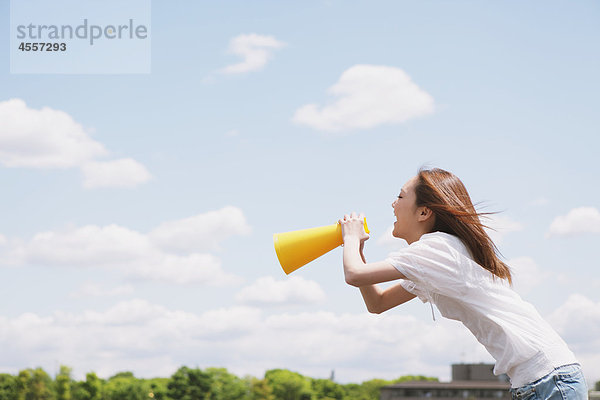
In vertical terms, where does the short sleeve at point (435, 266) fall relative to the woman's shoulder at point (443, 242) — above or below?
below

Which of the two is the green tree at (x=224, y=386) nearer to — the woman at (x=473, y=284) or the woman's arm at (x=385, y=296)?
the woman's arm at (x=385, y=296)

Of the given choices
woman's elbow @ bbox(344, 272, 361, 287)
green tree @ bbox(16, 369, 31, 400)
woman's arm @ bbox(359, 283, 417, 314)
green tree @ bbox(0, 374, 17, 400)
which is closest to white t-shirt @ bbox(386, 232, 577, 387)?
woman's elbow @ bbox(344, 272, 361, 287)

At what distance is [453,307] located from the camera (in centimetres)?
352

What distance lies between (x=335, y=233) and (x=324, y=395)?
11770 centimetres

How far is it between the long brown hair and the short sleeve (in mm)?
141

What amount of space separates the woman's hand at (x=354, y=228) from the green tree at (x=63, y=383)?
87.5m

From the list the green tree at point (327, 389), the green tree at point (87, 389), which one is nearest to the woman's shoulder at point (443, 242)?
the green tree at point (87, 389)

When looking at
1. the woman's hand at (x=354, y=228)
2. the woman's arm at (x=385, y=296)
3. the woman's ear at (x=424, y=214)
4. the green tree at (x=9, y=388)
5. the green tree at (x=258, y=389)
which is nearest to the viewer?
the woman's ear at (x=424, y=214)

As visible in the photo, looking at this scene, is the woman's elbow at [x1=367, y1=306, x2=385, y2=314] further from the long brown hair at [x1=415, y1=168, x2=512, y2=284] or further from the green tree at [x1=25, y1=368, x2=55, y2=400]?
the green tree at [x1=25, y1=368, x2=55, y2=400]

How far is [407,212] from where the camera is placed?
3.73 metres

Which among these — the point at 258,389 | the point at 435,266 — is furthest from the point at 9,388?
the point at 435,266

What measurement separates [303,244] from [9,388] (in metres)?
97.8

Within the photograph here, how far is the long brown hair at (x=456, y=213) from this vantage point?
136 inches

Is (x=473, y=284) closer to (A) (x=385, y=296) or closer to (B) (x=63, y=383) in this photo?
(A) (x=385, y=296)
